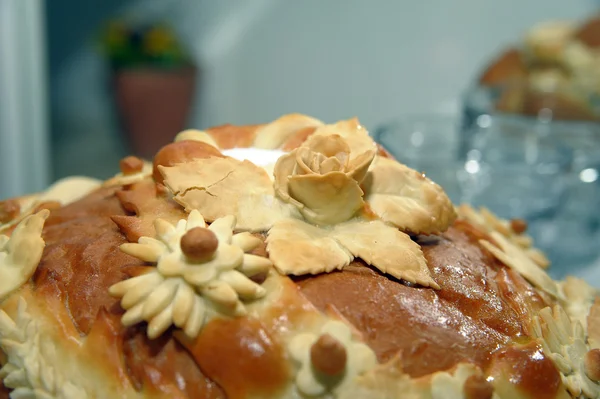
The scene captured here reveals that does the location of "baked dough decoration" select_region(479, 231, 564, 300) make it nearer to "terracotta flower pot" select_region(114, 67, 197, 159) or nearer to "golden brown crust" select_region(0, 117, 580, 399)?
"golden brown crust" select_region(0, 117, 580, 399)

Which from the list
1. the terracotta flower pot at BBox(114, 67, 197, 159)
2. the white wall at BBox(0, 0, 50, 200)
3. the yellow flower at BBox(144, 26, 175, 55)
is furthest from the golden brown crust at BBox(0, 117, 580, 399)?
the yellow flower at BBox(144, 26, 175, 55)

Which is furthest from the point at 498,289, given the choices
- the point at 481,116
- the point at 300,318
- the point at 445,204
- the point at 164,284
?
the point at 481,116

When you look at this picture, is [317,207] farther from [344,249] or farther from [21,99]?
[21,99]

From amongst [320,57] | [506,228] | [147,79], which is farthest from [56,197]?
[320,57]

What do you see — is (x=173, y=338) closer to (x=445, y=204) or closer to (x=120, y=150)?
(x=445, y=204)

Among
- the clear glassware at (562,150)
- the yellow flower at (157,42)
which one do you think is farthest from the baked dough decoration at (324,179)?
the yellow flower at (157,42)
